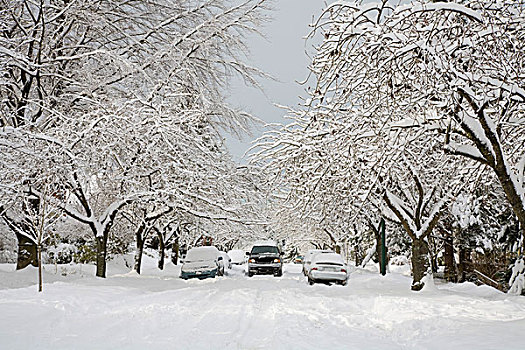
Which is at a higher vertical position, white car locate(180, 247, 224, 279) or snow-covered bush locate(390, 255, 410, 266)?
white car locate(180, 247, 224, 279)

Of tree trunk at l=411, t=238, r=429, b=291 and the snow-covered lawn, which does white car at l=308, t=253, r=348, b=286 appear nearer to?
tree trunk at l=411, t=238, r=429, b=291

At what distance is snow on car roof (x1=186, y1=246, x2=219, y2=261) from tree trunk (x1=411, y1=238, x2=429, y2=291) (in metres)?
12.4

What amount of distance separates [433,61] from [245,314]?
6.63 metres

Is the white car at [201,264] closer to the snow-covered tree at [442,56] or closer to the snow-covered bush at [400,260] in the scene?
the snow-covered tree at [442,56]

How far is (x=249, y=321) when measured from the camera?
975 centimetres

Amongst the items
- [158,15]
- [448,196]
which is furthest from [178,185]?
[448,196]

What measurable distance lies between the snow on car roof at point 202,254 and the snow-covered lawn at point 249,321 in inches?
456

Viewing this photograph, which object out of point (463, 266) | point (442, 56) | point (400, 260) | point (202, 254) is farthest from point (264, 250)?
point (442, 56)

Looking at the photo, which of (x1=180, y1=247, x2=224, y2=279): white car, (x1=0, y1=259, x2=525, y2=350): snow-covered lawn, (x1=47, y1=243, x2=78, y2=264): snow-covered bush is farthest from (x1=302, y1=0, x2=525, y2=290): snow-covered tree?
(x1=47, y1=243, x2=78, y2=264): snow-covered bush

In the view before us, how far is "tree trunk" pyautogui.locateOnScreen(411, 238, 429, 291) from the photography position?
16.2 metres

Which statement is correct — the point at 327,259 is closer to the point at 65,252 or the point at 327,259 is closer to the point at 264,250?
the point at 264,250

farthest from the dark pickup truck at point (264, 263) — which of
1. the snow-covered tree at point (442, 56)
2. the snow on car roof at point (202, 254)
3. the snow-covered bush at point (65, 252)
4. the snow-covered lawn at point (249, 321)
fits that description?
the snow-covered tree at point (442, 56)

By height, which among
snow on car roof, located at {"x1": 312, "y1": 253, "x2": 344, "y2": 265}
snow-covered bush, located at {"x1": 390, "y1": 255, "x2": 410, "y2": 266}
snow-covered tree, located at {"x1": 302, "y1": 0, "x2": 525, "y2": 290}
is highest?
snow-covered tree, located at {"x1": 302, "y1": 0, "x2": 525, "y2": 290}

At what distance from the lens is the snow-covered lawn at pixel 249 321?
24.6ft
